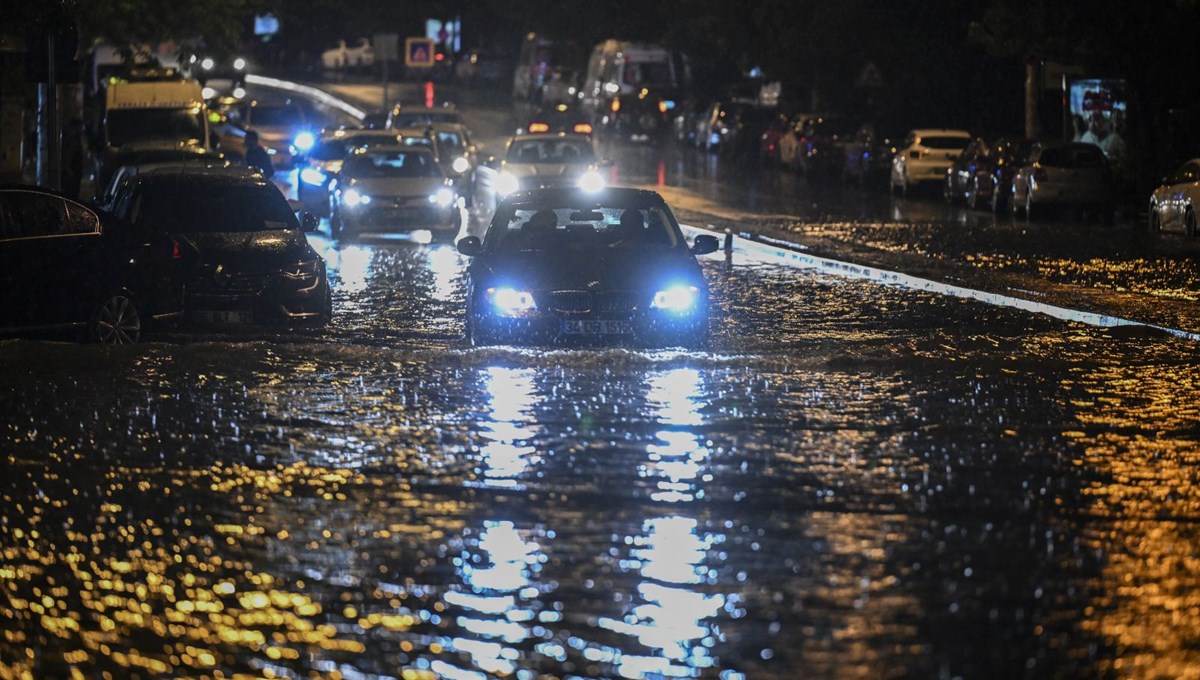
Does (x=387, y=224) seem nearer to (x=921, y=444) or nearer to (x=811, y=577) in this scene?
(x=921, y=444)

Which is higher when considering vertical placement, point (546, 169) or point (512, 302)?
point (546, 169)

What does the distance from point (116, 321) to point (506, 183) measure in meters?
18.4

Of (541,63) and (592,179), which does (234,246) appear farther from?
(541,63)

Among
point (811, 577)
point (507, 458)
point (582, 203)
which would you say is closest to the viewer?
point (811, 577)

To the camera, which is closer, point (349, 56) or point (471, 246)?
point (471, 246)

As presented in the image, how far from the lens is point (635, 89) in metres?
68.3

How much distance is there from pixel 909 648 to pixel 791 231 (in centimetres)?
2367

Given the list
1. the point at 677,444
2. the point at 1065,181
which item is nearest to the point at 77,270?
the point at 677,444

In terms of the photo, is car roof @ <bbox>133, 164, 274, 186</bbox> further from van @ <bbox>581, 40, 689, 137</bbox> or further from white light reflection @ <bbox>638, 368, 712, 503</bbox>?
van @ <bbox>581, 40, 689, 137</bbox>

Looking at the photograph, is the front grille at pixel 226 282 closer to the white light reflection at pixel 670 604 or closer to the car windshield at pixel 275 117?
the white light reflection at pixel 670 604

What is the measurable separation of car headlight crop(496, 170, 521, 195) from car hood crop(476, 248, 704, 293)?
18.7m

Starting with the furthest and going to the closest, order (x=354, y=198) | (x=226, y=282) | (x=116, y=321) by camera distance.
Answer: (x=354, y=198), (x=226, y=282), (x=116, y=321)

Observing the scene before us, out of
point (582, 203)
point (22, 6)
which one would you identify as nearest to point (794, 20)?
point (22, 6)

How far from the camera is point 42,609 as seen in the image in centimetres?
719
